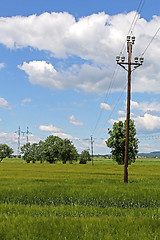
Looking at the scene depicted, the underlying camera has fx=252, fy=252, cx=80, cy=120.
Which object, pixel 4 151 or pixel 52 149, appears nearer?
pixel 52 149

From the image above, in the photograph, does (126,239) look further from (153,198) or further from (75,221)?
(153,198)

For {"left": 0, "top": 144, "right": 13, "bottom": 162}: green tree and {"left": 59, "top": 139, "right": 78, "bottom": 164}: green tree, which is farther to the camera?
{"left": 0, "top": 144, "right": 13, "bottom": 162}: green tree

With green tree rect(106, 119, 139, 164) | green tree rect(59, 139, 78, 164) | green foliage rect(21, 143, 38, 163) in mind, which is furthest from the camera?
green foliage rect(21, 143, 38, 163)

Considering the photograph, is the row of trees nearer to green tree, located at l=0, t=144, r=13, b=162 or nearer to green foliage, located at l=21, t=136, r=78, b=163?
green foliage, located at l=21, t=136, r=78, b=163

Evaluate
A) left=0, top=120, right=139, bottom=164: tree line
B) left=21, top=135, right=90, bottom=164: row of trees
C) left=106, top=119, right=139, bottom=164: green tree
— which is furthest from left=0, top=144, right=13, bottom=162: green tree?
left=106, top=119, right=139, bottom=164: green tree

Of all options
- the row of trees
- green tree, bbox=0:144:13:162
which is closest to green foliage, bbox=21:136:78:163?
the row of trees

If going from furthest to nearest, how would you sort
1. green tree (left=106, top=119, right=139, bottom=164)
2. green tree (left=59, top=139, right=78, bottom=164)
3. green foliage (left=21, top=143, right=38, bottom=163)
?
green foliage (left=21, top=143, right=38, bottom=163)
green tree (left=59, top=139, right=78, bottom=164)
green tree (left=106, top=119, right=139, bottom=164)

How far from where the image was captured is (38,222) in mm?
9016

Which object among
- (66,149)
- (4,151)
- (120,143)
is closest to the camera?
(120,143)

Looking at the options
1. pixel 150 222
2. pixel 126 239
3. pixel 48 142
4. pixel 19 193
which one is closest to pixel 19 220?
pixel 126 239

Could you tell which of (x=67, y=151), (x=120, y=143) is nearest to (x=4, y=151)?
(x=67, y=151)

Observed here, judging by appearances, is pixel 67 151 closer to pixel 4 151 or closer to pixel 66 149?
pixel 66 149

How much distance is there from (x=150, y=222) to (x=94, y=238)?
8.88ft

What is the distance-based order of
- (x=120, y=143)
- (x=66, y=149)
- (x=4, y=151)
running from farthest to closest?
(x=4, y=151) → (x=66, y=149) → (x=120, y=143)
